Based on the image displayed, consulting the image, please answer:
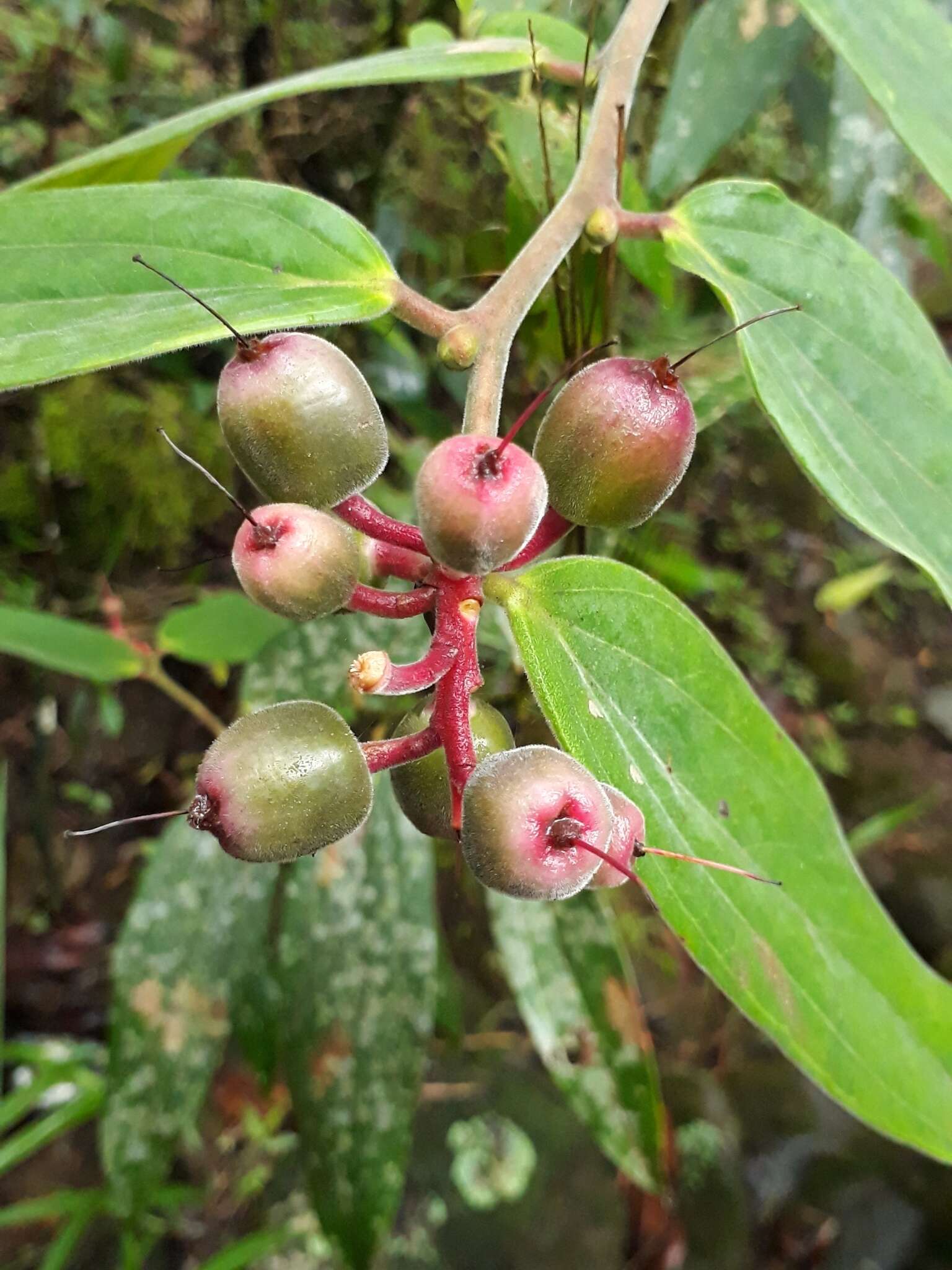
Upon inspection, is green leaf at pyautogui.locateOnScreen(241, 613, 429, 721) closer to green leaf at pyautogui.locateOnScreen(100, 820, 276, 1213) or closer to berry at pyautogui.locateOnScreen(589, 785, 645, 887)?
green leaf at pyautogui.locateOnScreen(100, 820, 276, 1213)

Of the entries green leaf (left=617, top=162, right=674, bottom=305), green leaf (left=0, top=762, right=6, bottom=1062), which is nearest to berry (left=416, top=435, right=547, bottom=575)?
green leaf (left=617, top=162, right=674, bottom=305)

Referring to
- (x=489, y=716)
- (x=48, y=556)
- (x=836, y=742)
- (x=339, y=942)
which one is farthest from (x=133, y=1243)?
(x=836, y=742)

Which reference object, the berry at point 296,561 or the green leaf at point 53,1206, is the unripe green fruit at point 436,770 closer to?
the berry at point 296,561

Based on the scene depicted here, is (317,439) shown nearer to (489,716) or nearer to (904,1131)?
(489,716)

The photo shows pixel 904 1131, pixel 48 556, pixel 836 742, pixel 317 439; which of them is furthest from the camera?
pixel 836 742

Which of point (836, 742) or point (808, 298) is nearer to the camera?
point (808, 298)

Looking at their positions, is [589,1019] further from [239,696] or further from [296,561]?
[296,561]
